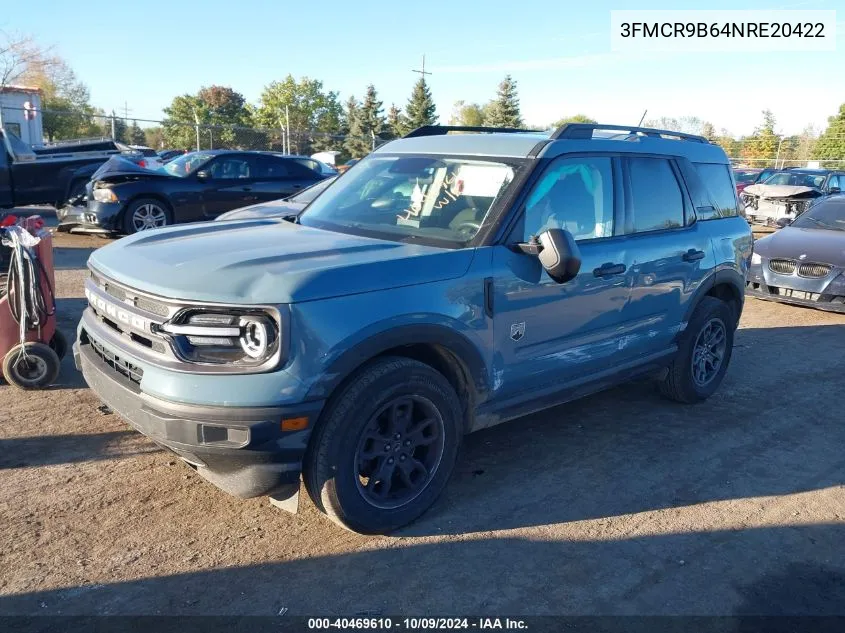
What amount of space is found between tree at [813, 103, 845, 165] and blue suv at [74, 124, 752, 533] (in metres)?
43.9

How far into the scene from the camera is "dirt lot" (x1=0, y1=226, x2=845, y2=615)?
2.98 meters

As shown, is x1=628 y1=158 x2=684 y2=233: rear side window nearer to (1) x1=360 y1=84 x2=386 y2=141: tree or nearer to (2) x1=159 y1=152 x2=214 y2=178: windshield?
(2) x1=159 y1=152 x2=214 y2=178: windshield

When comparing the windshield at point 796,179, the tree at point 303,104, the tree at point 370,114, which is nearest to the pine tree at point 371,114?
the tree at point 370,114

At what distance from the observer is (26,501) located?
3.57 m

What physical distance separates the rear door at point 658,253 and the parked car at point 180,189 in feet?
28.5

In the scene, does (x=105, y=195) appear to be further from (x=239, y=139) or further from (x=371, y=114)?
(x=371, y=114)

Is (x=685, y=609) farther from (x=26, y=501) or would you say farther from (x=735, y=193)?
(x=735, y=193)

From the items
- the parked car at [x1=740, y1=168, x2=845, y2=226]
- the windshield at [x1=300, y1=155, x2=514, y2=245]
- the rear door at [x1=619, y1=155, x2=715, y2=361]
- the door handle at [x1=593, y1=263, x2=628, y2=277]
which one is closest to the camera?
the windshield at [x1=300, y1=155, x2=514, y2=245]

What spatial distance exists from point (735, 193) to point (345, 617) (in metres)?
4.67

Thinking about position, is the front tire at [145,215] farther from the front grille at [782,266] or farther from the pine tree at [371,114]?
the pine tree at [371,114]

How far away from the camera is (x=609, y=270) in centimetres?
427

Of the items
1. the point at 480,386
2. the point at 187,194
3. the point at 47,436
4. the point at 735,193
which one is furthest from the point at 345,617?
the point at 187,194

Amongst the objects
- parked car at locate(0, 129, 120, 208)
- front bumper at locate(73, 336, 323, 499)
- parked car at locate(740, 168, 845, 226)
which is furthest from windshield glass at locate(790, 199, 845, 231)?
parked car at locate(0, 129, 120, 208)

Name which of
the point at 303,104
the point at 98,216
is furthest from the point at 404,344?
the point at 303,104
